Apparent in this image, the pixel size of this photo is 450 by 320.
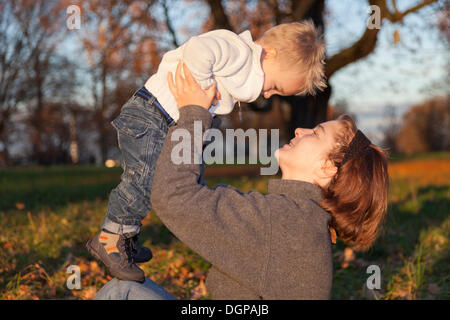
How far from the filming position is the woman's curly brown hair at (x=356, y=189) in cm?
208

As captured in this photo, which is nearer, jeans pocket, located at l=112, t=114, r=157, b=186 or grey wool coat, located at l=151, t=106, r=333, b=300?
grey wool coat, located at l=151, t=106, r=333, b=300

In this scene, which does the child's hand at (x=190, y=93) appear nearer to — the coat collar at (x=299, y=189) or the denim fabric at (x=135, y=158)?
the denim fabric at (x=135, y=158)

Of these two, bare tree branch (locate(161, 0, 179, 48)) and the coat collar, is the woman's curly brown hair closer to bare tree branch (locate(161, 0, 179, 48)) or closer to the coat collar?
the coat collar

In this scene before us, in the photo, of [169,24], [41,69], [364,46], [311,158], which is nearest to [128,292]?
[311,158]

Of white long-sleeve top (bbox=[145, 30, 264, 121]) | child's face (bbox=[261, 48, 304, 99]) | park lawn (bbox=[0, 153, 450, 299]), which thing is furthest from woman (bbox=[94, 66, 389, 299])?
park lawn (bbox=[0, 153, 450, 299])

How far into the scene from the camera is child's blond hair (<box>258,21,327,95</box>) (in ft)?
9.04

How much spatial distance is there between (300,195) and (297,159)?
0.64 feet

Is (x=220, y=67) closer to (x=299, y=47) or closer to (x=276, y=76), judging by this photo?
(x=276, y=76)

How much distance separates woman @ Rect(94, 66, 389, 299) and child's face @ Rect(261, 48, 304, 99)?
80cm

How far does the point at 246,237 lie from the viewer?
1825mm

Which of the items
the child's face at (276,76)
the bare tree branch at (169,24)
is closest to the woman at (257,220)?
the child's face at (276,76)
